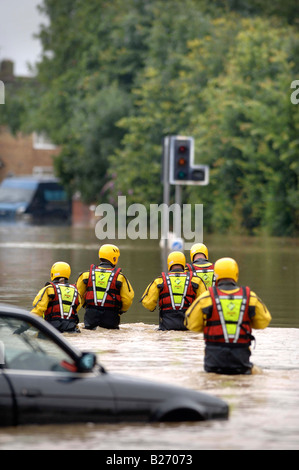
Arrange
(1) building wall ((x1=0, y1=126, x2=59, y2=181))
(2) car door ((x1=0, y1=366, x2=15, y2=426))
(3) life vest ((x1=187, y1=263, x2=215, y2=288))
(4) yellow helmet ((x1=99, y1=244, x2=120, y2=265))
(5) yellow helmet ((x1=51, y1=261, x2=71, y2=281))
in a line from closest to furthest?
(2) car door ((x1=0, y1=366, x2=15, y2=426))
(5) yellow helmet ((x1=51, y1=261, x2=71, y2=281))
(4) yellow helmet ((x1=99, y1=244, x2=120, y2=265))
(3) life vest ((x1=187, y1=263, x2=215, y2=288))
(1) building wall ((x1=0, y1=126, x2=59, y2=181))

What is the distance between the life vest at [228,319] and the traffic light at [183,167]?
2185cm

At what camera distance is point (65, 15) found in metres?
84.9

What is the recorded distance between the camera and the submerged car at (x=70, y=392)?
8055mm

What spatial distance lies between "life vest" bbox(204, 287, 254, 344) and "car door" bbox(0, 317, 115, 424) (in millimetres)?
2654

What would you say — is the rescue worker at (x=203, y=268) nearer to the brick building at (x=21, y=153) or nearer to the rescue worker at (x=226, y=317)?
the rescue worker at (x=226, y=317)

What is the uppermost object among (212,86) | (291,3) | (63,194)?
(291,3)

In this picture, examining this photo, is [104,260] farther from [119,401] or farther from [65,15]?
[65,15]

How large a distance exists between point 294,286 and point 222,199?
30.5 metres

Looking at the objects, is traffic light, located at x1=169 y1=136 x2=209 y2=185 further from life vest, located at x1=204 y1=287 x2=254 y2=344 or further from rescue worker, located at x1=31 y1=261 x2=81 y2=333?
life vest, located at x1=204 y1=287 x2=254 y2=344

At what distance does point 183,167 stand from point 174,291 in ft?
59.5

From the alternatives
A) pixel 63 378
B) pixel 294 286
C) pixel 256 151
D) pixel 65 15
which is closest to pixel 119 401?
pixel 63 378

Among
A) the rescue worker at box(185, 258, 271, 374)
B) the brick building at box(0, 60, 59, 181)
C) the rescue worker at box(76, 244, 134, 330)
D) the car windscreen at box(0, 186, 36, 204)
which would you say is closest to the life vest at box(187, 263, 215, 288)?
the rescue worker at box(76, 244, 134, 330)

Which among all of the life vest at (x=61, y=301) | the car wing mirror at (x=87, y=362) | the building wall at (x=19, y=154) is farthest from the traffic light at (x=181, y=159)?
the building wall at (x=19, y=154)

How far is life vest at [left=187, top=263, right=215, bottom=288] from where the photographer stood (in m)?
15.9
